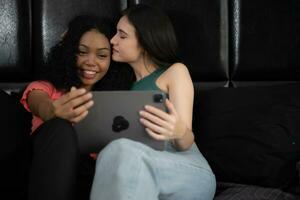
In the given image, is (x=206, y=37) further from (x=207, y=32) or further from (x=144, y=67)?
(x=144, y=67)

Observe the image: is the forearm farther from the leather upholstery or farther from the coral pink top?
the leather upholstery

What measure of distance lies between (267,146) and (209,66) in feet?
1.42

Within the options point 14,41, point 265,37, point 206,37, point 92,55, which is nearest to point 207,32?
point 206,37

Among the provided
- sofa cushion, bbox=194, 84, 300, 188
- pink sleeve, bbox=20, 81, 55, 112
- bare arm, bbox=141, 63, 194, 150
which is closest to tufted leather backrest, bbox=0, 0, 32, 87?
pink sleeve, bbox=20, 81, 55, 112

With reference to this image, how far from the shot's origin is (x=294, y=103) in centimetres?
137

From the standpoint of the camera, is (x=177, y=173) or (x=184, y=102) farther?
(x=184, y=102)

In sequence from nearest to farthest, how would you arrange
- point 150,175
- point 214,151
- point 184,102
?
point 150,175
point 184,102
point 214,151

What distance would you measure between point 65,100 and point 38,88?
1.21 ft

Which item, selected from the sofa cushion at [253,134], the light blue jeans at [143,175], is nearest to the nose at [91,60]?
the sofa cushion at [253,134]

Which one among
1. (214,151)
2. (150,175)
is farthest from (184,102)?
(150,175)

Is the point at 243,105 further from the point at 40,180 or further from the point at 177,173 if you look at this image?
the point at 40,180

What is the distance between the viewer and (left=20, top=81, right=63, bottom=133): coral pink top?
57.3 inches

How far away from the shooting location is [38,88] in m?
1.46

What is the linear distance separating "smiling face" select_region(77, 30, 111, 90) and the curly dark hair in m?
0.02
